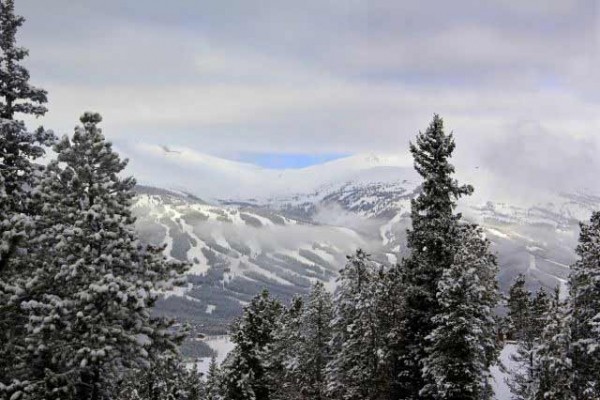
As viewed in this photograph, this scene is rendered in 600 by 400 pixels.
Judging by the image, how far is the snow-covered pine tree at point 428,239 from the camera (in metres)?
29.4

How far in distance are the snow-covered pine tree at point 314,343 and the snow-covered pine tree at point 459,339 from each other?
1824 centimetres

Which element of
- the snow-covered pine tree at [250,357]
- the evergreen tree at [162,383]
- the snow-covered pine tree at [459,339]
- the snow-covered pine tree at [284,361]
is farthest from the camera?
the snow-covered pine tree at [284,361]

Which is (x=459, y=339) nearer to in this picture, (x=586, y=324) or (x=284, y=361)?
(x=586, y=324)

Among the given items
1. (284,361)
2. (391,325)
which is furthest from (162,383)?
(391,325)

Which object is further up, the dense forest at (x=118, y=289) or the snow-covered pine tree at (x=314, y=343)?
the dense forest at (x=118, y=289)

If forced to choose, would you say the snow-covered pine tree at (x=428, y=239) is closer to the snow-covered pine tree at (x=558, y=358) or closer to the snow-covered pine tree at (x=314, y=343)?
the snow-covered pine tree at (x=558, y=358)

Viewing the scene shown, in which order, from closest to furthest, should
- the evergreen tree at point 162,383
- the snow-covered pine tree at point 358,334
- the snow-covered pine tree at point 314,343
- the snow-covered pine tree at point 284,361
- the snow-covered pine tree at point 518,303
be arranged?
the evergreen tree at point 162,383, the snow-covered pine tree at point 358,334, the snow-covered pine tree at point 284,361, the snow-covered pine tree at point 314,343, the snow-covered pine tree at point 518,303

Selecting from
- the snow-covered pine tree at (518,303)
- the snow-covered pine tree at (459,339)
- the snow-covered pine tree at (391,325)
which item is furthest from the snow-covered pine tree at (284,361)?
the snow-covered pine tree at (518,303)

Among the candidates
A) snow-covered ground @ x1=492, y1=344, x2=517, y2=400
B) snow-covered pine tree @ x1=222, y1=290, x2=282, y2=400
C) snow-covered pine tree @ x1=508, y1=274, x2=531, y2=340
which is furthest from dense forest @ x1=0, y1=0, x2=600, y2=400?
snow-covered pine tree @ x1=508, y1=274, x2=531, y2=340

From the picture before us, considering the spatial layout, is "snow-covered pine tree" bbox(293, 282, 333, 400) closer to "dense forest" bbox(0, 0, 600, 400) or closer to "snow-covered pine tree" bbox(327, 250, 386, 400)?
"snow-covered pine tree" bbox(327, 250, 386, 400)

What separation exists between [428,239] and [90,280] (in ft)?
56.4

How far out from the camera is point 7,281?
18.2 meters

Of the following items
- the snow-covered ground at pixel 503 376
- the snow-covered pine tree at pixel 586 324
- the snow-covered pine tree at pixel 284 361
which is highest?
the snow-covered pine tree at pixel 586 324

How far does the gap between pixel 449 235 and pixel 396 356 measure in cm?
732
